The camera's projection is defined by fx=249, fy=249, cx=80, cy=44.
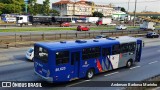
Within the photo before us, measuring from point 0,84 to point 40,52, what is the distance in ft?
10.0

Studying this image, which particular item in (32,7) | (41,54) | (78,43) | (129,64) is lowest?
(129,64)

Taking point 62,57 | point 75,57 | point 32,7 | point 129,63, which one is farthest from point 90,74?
point 32,7

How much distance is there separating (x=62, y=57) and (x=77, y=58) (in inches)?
55.6

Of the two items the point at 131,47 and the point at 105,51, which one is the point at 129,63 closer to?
the point at 131,47

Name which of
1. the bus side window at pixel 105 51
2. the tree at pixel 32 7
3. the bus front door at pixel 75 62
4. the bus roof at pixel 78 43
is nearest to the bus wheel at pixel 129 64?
the bus roof at pixel 78 43

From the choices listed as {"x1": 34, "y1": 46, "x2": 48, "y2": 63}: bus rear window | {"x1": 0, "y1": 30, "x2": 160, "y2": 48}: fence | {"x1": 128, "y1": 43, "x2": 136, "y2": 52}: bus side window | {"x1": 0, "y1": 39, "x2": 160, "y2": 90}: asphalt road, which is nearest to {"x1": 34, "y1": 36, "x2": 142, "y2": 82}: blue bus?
{"x1": 34, "y1": 46, "x2": 48, "y2": 63}: bus rear window

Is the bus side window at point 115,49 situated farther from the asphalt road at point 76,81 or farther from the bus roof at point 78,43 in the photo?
the asphalt road at point 76,81

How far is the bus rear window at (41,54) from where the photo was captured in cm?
1516

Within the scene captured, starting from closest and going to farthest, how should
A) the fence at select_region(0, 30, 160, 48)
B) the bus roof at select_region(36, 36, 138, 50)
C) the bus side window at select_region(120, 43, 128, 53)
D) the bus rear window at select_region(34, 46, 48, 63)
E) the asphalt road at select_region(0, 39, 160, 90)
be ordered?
the bus rear window at select_region(34, 46, 48, 63), the bus roof at select_region(36, 36, 138, 50), the asphalt road at select_region(0, 39, 160, 90), the bus side window at select_region(120, 43, 128, 53), the fence at select_region(0, 30, 160, 48)

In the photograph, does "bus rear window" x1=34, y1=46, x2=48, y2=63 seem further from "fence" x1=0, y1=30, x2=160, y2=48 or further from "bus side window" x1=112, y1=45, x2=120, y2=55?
"fence" x1=0, y1=30, x2=160, y2=48

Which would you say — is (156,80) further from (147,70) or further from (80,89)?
(147,70)

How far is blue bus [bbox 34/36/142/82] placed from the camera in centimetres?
1498

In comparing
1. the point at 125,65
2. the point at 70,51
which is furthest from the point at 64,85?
the point at 125,65

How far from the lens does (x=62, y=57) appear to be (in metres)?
15.4
